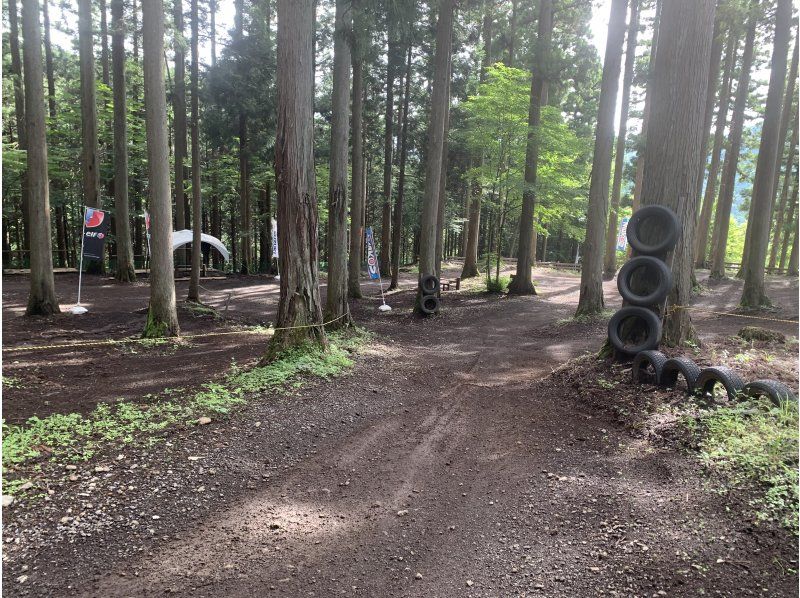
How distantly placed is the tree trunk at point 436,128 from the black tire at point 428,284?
0.16 metres

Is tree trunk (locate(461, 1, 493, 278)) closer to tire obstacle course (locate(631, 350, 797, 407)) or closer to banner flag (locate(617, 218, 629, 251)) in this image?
banner flag (locate(617, 218, 629, 251))

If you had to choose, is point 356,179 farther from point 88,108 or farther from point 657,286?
point 657,286

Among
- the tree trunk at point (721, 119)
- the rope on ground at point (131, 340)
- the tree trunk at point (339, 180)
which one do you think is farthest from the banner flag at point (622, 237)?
the rope on ground at point (131, 340)

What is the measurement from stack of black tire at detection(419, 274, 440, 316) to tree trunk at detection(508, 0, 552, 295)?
17.0ft

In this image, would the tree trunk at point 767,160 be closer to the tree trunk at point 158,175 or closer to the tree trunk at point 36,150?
the tree trunk at point 158,175

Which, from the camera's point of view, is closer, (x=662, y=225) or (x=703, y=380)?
(x=703, y=380)

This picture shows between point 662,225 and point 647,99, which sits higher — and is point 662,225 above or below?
below

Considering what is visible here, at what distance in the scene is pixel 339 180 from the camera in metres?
9.86

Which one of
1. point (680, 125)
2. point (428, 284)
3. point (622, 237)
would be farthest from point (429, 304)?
point (622, 237)

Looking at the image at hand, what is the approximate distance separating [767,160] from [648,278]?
353 inches

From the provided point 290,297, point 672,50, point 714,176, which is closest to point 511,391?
point 290,297

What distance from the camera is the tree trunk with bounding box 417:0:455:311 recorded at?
39.8 feet

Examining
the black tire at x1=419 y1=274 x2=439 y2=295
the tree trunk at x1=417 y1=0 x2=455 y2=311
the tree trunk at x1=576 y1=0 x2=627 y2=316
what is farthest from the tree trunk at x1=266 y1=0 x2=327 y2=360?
the tree trunk at x1=576 y1=0 x2=627 y2=316

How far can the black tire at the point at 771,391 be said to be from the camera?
3830 millimetres
